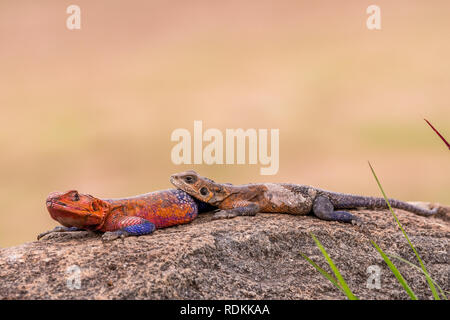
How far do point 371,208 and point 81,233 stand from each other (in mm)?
2713

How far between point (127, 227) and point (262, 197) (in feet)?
4.39

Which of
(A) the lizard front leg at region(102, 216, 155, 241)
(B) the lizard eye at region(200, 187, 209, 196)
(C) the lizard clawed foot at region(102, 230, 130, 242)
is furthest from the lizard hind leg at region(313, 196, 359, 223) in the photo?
(C) the lizard clawed foot at region(102, 230, 130, 242)

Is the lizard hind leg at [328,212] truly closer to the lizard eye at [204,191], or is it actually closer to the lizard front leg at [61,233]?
the lizard eye at [204,191]

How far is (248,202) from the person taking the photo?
188 inches

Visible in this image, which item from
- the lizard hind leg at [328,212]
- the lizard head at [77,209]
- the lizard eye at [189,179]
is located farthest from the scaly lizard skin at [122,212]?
the lizard hind leg at [328,212]

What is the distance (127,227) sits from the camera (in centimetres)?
408

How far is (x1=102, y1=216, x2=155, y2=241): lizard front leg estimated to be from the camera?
3.97 meters

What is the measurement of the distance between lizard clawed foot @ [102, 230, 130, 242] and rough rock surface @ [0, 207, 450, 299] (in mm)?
61

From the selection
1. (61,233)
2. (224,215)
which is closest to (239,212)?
(224,215)

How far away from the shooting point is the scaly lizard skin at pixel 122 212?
3.99 metres

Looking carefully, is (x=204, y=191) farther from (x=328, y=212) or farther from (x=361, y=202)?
(x=361, y=202)

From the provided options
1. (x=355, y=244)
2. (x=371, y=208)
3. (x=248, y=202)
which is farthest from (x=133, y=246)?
(x=371, y=208)
